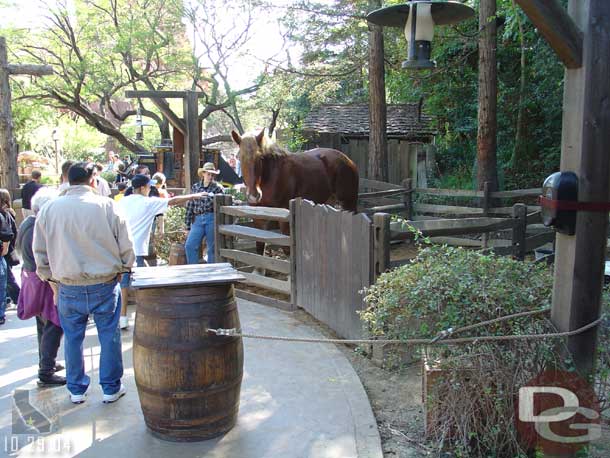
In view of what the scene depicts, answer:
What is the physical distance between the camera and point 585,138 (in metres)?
3.15

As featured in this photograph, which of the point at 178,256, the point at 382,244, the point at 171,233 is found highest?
the point at 382,244

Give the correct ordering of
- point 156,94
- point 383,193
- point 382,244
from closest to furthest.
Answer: point 382,244 < point 156,94 < point 383,193

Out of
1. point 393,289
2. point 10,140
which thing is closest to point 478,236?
point 393,289

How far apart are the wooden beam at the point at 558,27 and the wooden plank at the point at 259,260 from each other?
4302 mm

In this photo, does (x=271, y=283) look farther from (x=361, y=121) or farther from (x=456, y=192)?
(x=361, y=121)

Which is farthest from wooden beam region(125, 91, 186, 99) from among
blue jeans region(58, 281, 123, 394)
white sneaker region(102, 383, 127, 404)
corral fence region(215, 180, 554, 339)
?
white sneaker region(102, 383, 127, 404)

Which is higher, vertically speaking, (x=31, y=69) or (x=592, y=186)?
(x=31, y=69)

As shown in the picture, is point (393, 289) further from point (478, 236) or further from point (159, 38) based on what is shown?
point (159, 38)

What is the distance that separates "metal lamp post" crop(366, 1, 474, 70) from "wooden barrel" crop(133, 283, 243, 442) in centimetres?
247

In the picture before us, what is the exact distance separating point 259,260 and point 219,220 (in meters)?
1.10

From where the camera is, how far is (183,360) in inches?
144

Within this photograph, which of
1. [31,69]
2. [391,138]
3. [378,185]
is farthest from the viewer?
[391,138]

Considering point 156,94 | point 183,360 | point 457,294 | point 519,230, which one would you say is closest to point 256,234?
point 519,230

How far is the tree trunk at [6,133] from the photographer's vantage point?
11641 millimetres
